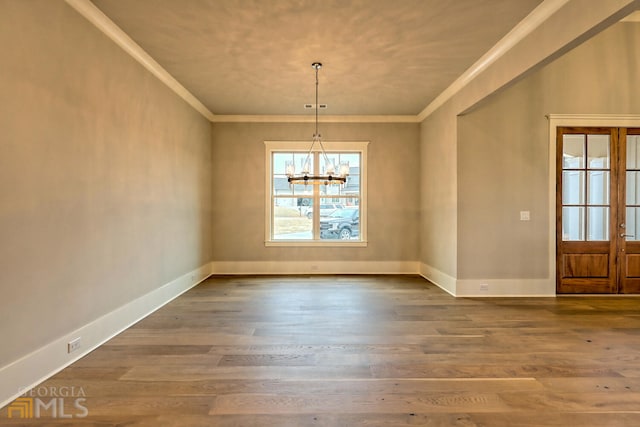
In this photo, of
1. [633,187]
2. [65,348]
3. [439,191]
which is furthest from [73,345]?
[633,187]

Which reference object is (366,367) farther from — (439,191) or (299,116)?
(299,116)

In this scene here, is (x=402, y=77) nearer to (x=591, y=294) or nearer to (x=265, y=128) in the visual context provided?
(x=265, y=128)

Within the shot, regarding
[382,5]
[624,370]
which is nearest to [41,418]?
[382,5]

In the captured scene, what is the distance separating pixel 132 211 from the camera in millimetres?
3619

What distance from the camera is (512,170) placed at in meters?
4.80

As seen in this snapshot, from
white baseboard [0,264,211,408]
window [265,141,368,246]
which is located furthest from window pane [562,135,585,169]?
white baseboard [0,264,211,408]

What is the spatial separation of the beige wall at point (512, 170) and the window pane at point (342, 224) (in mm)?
2189

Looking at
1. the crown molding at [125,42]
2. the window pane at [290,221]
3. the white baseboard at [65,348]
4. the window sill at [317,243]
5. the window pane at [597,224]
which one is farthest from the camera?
the window pane at [290,221]

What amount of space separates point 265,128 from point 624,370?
5.82m

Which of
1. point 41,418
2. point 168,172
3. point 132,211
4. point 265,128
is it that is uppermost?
point 265,128

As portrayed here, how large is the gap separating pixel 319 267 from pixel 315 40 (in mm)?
4105

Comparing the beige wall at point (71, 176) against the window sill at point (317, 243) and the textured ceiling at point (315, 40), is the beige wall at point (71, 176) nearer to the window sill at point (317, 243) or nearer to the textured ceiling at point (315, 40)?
the textured ceiling at point (315, 40)

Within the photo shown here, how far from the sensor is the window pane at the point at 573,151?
4.89 meters

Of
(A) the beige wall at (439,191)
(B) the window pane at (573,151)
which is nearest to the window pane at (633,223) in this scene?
(B) the window pane at (573,151)
